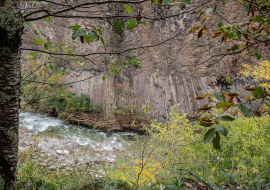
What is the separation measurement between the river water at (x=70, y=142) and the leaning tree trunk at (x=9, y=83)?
3.12 metres

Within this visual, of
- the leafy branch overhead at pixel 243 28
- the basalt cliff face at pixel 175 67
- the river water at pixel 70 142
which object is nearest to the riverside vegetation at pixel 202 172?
the leafy branch overhead at pixel 243 28

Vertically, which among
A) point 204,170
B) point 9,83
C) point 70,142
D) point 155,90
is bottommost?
point 70,142

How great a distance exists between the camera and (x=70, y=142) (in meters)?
5.63

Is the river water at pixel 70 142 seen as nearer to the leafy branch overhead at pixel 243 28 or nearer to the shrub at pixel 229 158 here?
the shrub at pixel 229 158

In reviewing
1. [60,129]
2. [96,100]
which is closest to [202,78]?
[96,100]

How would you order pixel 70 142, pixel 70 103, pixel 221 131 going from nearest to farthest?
pixel 221 131 → pixel 70 142 → pixel 70 103

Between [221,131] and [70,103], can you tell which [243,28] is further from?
[70,103]

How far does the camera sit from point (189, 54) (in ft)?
21.0

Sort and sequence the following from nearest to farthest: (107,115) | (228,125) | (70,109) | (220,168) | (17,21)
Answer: (17,21) < (220,168) < (228,125) < (70,109) < (107,115)

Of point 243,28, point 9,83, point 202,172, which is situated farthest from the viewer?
point 202,172

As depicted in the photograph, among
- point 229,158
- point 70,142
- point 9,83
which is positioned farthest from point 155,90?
point 9,83

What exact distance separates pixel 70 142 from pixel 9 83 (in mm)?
5420

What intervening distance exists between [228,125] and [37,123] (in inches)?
303

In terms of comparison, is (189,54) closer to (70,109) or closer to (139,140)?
(139,140)
